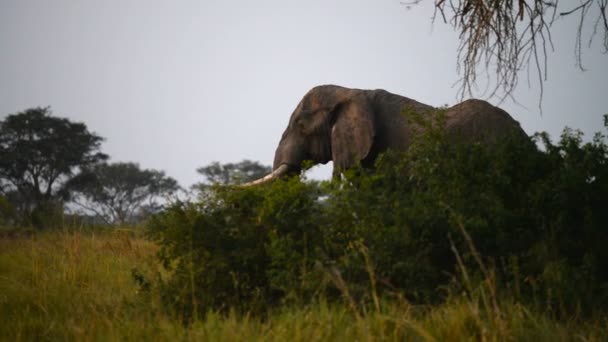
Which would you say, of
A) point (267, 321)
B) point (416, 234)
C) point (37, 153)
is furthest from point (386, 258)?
point (37, 153)

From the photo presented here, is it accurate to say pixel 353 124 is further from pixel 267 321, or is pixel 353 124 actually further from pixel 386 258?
pixel 267 321

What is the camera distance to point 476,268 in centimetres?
321

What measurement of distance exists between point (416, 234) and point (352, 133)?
4017mm

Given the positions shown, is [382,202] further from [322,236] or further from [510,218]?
[510,218]

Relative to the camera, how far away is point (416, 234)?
3.33m

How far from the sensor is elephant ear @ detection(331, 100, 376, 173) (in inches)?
278

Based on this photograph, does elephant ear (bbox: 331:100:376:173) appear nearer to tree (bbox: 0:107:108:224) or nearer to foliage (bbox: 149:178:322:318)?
foliage (bbox: 149:178:322:318)

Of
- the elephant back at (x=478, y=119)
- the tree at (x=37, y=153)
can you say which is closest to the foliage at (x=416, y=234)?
the elephant back at (x=478, y=119)

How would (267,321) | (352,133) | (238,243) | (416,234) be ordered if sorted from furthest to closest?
(352,133) → (238,243) → (416,234) → (267,321)

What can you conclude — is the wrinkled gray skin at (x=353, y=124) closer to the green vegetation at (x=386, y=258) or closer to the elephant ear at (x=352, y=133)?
the elephant ear at (x=352, y=133)

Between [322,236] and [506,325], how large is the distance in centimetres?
140

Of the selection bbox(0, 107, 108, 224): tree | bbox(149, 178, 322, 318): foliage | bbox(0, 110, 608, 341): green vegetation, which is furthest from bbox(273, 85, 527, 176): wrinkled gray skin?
bbox(0, 107, 108, 224): tree

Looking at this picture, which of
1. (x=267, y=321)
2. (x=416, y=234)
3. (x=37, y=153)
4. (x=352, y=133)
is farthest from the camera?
(x=37, y=153)

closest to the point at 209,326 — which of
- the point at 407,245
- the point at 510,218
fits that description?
the point at 407,245
